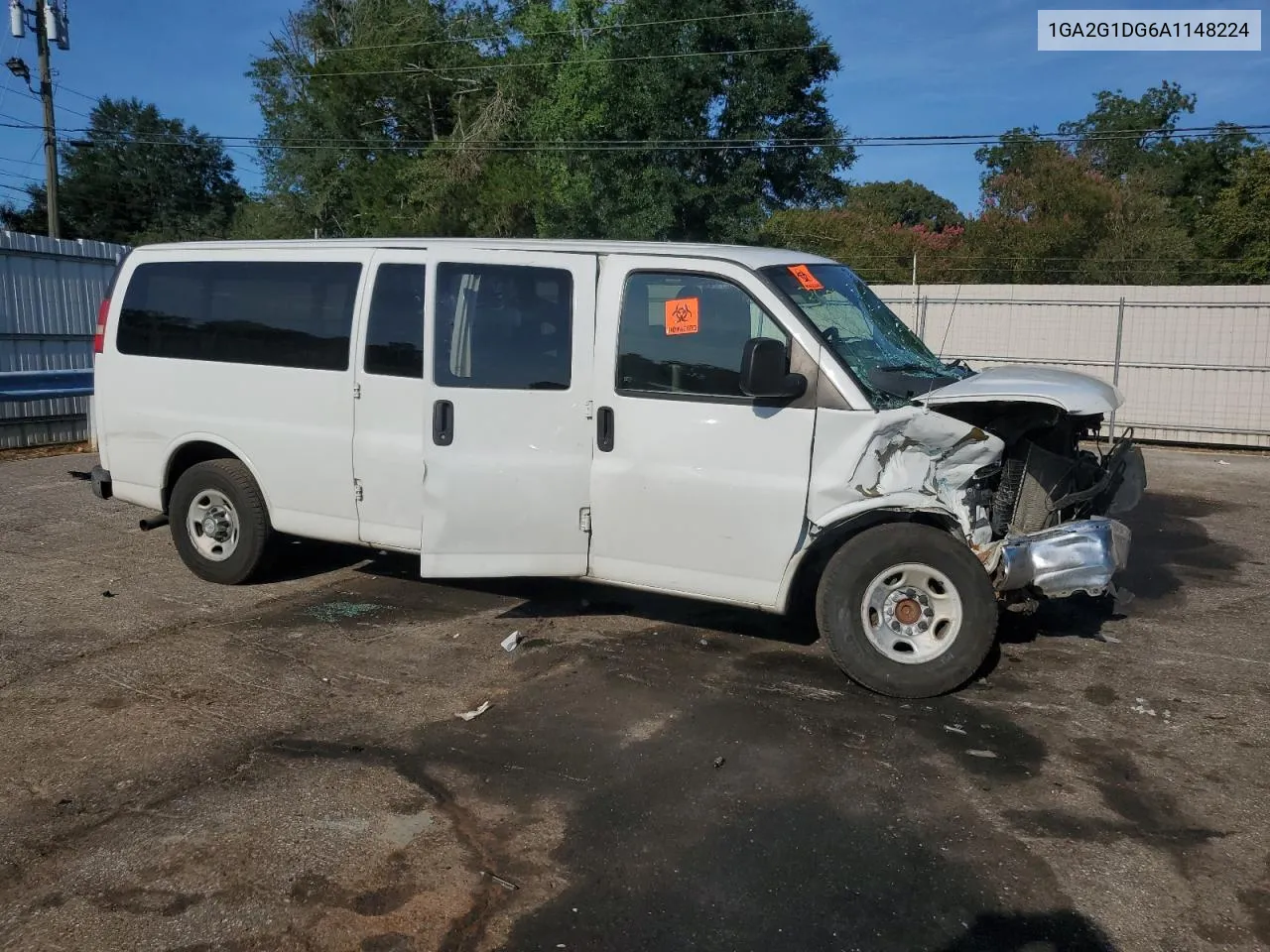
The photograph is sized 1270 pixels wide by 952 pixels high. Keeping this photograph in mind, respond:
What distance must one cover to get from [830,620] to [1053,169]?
27792mm

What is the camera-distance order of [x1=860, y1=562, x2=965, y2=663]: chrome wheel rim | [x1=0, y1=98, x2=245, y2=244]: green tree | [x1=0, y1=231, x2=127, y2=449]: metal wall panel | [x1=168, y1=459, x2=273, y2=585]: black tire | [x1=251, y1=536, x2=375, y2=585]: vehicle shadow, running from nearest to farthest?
[x1=860, y1=562, x2=965, y2=663]: chrome wheel rim < [x1=168, y1=459, x2=273, y2=585]: black tire < [x1=251, y1=536, x2=375, y2=585]: vehicle shadow < [x1=0, y1=231, x2=127, y2=449]: metal wall panel < [x1=0, y1=98, x2=245, y2=244]: green tree

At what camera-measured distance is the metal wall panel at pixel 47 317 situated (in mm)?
12633

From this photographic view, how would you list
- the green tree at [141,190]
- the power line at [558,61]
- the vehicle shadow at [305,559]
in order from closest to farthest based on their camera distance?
the vehicle shadow at [305,559]
the power line at [558,61]
the green tree at [141,190]

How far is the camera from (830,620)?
498cm

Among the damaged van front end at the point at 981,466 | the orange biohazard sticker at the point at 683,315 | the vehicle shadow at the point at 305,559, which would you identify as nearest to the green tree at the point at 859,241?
the vehicle shadow at the point at 305,559

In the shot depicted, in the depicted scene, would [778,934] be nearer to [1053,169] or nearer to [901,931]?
[901,931]

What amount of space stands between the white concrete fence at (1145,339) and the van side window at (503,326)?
1008 cm

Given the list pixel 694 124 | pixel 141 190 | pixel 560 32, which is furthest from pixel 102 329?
pixel 141 190

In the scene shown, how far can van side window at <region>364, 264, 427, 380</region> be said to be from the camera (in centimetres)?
571

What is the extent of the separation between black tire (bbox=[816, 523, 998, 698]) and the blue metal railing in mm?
10540

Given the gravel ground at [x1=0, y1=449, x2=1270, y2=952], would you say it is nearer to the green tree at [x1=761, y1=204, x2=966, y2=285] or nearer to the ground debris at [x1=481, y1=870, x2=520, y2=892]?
the ground debris at [x1=481, y1=870, x2=520, y2=892]

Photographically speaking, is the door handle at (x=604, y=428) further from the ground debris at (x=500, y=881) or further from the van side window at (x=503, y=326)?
the ground debris at (x=500, y=881)

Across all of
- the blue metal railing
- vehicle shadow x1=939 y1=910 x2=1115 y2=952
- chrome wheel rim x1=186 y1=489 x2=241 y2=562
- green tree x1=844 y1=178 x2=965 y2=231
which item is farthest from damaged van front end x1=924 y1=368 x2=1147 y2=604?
green tree x1=844 y1=178 x2=965 y2=231

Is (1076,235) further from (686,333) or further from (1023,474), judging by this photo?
(686,333)
